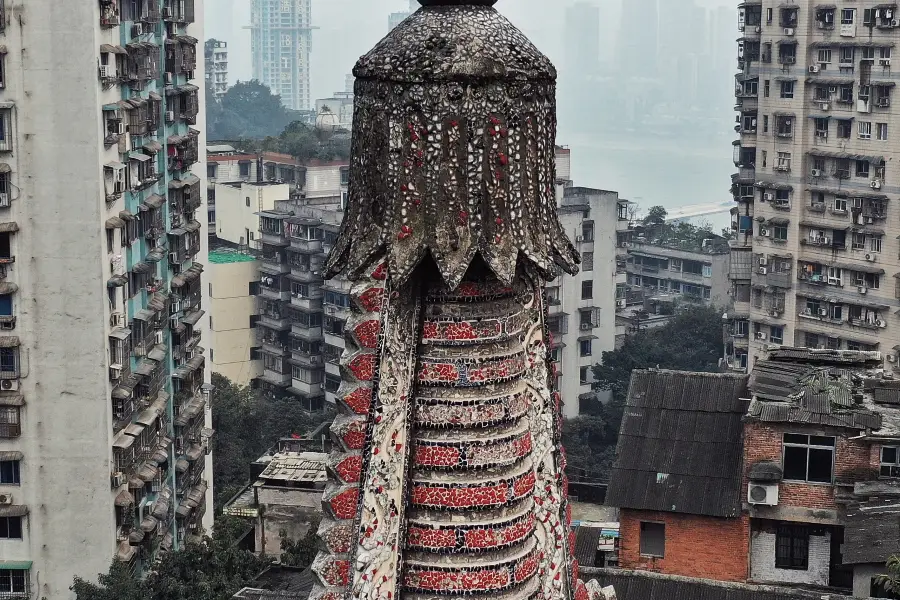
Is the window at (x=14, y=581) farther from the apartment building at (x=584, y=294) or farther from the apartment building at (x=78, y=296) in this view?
the apartment building at (x=584, y=294)

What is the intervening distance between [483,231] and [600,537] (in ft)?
44.7

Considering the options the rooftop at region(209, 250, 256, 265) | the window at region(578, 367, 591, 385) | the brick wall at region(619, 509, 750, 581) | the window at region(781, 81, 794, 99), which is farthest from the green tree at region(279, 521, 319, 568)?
the rooftop at region(209, 250, 256, 265)

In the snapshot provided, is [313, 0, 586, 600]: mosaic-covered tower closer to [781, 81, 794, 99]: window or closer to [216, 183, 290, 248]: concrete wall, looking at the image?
[781, 81, 794, 99]: window

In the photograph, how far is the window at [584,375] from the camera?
153 feet

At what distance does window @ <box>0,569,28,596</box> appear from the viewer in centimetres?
2366

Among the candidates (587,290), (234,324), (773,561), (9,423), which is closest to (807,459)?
(773,561)

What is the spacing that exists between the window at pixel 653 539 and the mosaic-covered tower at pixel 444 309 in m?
10.2

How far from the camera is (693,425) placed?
1897 cm

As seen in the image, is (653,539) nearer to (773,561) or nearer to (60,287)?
(773,561)

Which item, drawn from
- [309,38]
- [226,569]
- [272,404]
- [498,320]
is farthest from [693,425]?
[309,38]

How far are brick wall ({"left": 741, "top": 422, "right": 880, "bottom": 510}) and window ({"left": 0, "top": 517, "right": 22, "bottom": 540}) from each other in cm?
1087

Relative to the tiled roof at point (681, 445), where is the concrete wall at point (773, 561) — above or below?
below

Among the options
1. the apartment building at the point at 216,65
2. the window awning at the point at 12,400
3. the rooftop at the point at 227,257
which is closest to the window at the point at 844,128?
the rooftop at the point at 227,257

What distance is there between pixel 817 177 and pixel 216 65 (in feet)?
195
